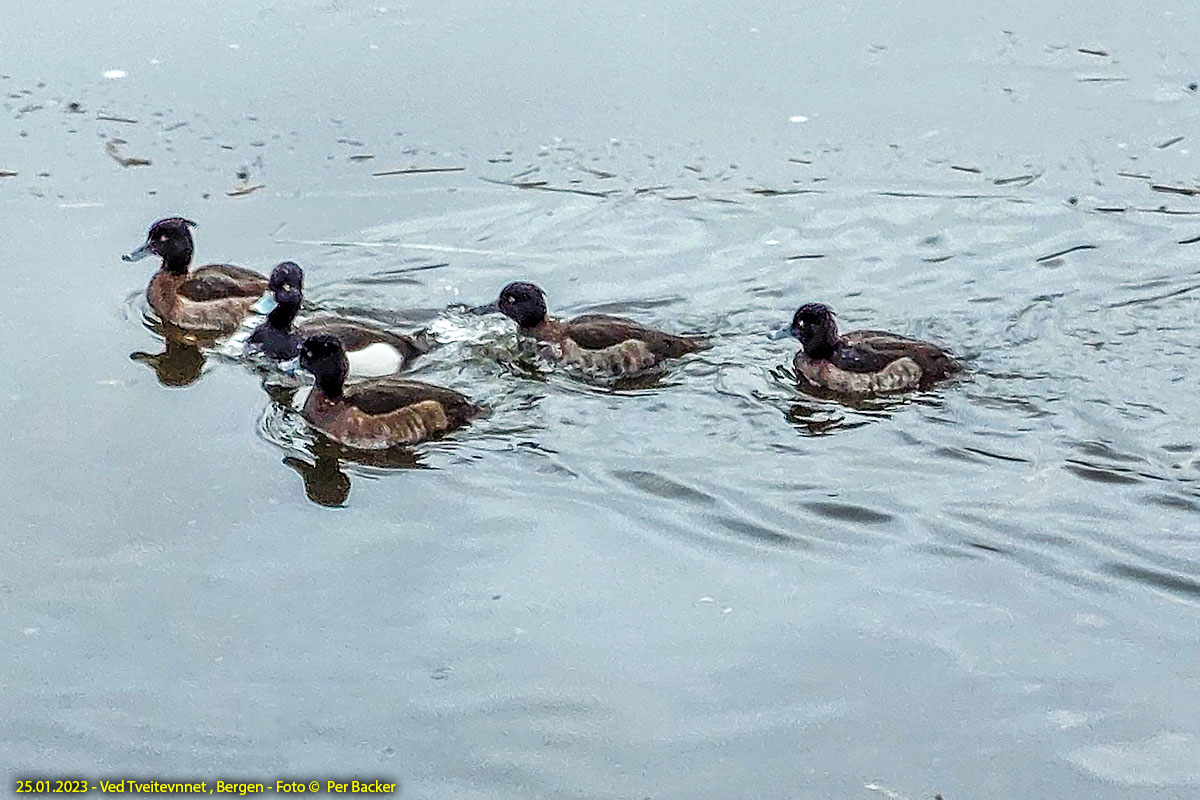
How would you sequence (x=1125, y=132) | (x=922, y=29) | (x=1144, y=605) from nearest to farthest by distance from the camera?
1. (x=1144, y=605)
2. (x=1125, y=132)
3. (x=922, y=29)

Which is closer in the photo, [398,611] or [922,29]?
[398,611]

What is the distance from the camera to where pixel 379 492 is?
6602 millimetres

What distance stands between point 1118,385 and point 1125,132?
274 centimetres

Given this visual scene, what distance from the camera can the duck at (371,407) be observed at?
698 cm

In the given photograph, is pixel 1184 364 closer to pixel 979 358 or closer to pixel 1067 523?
pixel 979 358

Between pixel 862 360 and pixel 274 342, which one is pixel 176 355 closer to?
pixel 274 342

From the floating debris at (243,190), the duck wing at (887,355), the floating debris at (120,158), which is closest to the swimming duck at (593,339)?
the duck wing at (887,355)

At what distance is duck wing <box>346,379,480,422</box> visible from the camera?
7.02 meters

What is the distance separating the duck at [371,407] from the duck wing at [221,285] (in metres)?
0.96

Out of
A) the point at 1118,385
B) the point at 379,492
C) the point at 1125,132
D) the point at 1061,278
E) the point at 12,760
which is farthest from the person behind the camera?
the point at 1125,132

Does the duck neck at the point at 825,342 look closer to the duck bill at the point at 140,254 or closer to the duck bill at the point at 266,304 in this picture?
the duck bill at the point at 266,304

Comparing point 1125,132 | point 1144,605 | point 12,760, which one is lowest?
point 12,760

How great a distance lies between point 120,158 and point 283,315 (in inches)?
92.1

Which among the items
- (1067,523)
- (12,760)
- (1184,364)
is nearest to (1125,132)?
(1184,364)
